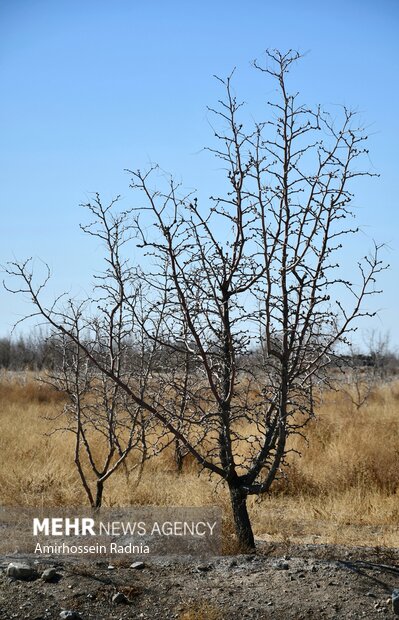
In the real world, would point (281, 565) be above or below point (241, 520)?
below

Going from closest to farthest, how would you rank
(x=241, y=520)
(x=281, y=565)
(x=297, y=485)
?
(x=281, y=565), (x=241, y=520), (x=297, y=485)

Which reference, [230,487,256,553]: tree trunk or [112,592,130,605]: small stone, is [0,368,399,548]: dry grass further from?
[112,592,130,605]: small stone

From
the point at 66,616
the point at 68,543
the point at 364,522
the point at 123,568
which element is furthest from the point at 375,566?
the point at 364,522

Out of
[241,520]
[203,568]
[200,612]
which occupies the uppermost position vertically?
[241,520]

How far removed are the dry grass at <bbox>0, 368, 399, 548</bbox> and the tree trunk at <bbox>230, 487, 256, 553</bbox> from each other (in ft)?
0.39

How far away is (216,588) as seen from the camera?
197 inches

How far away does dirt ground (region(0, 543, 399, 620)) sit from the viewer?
184 inches

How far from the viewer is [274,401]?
5.80m

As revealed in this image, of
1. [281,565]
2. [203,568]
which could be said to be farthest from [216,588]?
[281,565]

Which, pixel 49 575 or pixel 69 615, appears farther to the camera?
pixel 49 575

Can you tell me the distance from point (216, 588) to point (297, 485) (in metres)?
5.46

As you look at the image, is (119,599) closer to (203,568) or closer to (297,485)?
(203,568)

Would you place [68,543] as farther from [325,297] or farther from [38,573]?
[325,297]

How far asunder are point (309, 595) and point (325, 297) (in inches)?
79.4
